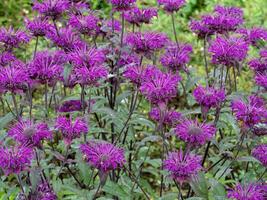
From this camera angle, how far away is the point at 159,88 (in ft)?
6.14

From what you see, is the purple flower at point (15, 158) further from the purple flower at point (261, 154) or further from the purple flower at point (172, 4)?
the purple flower at point (172, 4)

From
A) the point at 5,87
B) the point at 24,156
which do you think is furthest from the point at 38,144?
the point at 5,87

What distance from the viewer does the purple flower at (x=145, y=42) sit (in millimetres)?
2193

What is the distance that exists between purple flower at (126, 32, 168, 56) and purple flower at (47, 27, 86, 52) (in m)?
0.21

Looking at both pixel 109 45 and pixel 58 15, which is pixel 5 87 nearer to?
pixel 58 15

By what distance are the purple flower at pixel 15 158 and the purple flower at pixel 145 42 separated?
2.25 feet

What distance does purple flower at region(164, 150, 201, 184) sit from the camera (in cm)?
176

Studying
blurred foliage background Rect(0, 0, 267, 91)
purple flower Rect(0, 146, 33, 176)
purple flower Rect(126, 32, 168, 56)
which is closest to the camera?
purple flower Rect(0, 146, 33, 176)

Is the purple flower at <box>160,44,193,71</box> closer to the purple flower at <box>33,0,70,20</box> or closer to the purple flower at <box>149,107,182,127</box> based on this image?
the purple flower at <box>149,107,182,127</box>

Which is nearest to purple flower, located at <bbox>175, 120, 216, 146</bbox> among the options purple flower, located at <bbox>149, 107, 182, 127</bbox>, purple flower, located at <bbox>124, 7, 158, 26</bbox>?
purple flower, located at <bbox>149, 107, 182, 127</bbox>

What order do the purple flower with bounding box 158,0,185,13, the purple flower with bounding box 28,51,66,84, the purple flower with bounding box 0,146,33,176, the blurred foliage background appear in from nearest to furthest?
1. the purple flower with bounding box 0,146,33,176
2. the purple flower with bounding box 28,51,66,84
3. the purple flower with bounding box 158,0,185,13
4. the blurred foliage background

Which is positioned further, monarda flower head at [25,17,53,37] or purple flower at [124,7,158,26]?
purple flower at [124,7,158,26]

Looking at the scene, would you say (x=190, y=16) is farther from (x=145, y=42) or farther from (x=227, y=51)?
(x=227, y=51)

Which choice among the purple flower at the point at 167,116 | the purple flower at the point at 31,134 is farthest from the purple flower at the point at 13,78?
the purple flower at the point at 167,116
